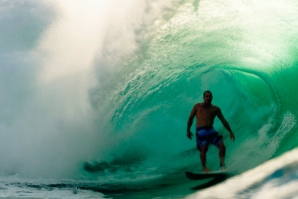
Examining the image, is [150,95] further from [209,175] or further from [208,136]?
[209,175]

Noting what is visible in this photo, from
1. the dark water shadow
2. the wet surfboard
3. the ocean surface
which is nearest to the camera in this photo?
the dark water shadow

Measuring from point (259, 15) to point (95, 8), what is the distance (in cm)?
352

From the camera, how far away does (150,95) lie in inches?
257

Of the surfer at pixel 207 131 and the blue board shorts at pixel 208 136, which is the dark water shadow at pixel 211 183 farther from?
the blue board shorts at pixel 208 136

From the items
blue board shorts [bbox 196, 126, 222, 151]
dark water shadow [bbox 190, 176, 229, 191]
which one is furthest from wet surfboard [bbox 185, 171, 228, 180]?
blue board shorts [bbox 196, 126, 222, 151]

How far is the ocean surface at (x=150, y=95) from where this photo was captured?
5.78 metres

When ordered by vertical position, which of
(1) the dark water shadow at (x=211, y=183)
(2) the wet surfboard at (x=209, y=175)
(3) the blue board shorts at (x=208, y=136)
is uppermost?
(3) the blue board shorts at (x=208, y=136)

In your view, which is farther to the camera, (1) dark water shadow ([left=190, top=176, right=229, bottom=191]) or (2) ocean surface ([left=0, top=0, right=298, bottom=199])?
(2) ocean surface ([left=0, top=0, right=298, bottom=199])

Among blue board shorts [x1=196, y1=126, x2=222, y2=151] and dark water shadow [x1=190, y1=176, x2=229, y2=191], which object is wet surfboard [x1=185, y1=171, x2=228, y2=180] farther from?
blue board shorts [x1=196, y1=126, x2=222, y2=151]

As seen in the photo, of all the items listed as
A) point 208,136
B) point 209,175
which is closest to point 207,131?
point 208,136

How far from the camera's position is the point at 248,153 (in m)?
5.38

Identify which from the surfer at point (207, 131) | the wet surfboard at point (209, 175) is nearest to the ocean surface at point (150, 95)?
the wet surfboard at point (209, 175)

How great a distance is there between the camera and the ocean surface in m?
5.78

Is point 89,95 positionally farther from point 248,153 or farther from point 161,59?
point 248,153
